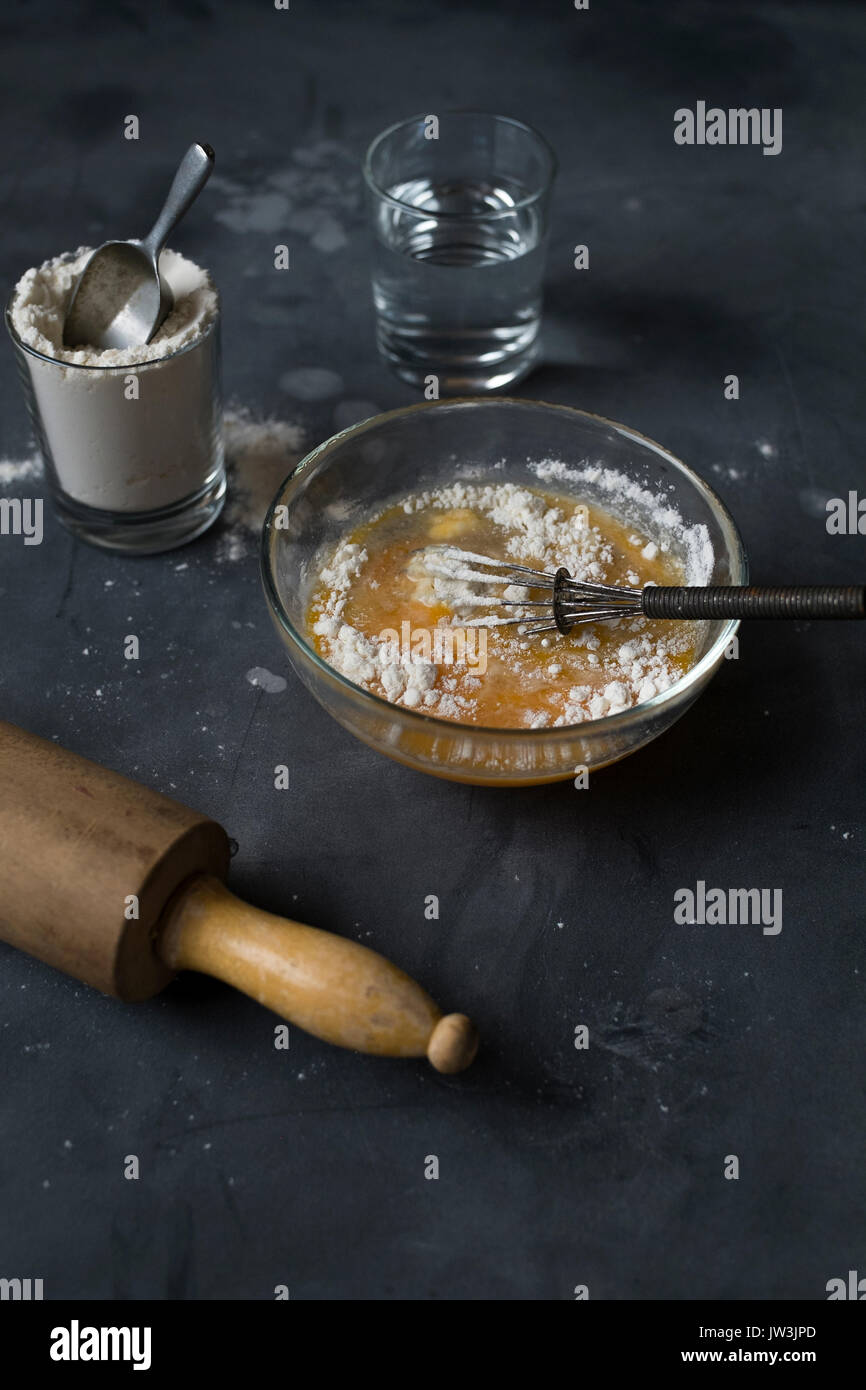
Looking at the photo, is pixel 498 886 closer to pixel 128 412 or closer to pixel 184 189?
pixel 128 412

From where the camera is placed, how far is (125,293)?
1283mm

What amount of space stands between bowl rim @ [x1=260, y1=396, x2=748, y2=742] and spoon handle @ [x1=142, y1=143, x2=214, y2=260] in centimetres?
25

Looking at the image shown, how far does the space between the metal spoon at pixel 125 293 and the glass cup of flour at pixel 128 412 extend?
0.6 inches

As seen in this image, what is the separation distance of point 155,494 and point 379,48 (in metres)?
1.10

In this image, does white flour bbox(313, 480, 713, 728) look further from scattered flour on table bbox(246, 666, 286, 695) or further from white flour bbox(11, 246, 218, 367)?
white flour bbox(11, 246, 218, 367)

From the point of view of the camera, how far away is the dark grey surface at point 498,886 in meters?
0.94

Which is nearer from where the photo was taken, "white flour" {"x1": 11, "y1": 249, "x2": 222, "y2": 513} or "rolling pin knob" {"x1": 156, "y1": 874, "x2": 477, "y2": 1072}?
"rolling pin knob" {"x1": 156, "y1": 874, "x2": 477, "y2": 1072}

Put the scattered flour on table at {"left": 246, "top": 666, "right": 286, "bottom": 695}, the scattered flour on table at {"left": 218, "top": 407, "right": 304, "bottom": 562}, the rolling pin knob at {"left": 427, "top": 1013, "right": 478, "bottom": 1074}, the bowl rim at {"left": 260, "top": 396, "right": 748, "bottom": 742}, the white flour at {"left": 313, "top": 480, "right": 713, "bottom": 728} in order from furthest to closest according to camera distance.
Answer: the scattered flour on table at {"left": 218, "top": 407, "right": 304, "bottom": 562}
the scattered flour on table at {"left": 246, "top": 666, "right": 286, "bottom": 695}
the white flour at {"left": 313, "top": 480, "right": 713, "bottom": 728}
the bowl rim at {"left": 260, "top": 396, "right": 748, "bottom": 742}
the rolling pin knob at {"left": 427, "top": 1013, "right": 478, "bottom": 1074}

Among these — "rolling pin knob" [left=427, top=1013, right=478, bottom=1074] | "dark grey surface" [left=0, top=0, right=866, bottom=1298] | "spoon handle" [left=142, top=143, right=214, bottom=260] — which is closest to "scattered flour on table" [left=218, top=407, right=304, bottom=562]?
"dark grey surface" [left=0, top=0, right=866, bottom=1298]

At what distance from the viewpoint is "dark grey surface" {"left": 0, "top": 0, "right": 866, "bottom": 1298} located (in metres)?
0.94

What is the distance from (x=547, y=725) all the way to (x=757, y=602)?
0.68ft

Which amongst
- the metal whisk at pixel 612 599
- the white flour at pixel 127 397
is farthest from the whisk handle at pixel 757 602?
the white flour at pixel 127 397

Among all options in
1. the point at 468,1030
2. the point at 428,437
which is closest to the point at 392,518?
the point at 428,437

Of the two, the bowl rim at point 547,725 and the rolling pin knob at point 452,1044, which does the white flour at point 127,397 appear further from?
the rolling pin knob at point 452,1044
